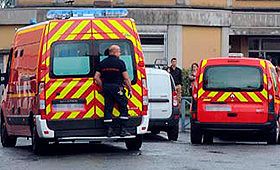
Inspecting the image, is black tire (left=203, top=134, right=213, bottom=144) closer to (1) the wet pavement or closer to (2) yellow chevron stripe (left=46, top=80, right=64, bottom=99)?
(1) the wet pavement

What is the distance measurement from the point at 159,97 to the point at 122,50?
4683 millimetres

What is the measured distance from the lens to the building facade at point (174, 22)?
32531 mm

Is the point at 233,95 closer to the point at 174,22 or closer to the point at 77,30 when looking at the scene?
the point at 77,30

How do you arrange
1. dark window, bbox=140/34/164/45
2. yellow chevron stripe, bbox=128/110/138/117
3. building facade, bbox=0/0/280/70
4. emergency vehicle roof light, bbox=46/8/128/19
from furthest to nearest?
dark window, bbox=140/34/164/45
building facade, bbox=0/0/280/70
emergency vehicle roof light, bbox=46/8/128/19
yellow chevron stripe, bbox=128/110/138/117

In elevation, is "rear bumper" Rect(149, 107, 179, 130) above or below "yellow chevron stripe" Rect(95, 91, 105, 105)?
below

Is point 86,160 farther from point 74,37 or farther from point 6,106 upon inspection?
point 6,106

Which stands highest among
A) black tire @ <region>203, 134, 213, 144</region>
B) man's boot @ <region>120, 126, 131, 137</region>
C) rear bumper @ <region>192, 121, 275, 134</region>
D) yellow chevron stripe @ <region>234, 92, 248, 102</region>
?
yellow chevron stripe @ <region>234, 92, 248, 102</region>

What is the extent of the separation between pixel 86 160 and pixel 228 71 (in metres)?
5.27

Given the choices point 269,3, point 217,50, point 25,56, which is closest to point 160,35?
point 217,50

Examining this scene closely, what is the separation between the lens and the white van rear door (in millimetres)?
19312

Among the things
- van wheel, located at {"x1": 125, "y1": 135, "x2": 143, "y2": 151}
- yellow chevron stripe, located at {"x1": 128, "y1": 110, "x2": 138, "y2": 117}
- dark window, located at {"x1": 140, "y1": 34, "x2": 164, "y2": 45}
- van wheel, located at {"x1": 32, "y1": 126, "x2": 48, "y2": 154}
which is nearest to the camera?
yellow chevron stripe, located at {"x1": 128, "y1": 110, "x2": 138, "y2": 117}

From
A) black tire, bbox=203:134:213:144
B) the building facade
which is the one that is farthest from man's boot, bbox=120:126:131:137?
the building facade

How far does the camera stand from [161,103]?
19359 millimetres

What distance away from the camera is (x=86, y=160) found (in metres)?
13.4
